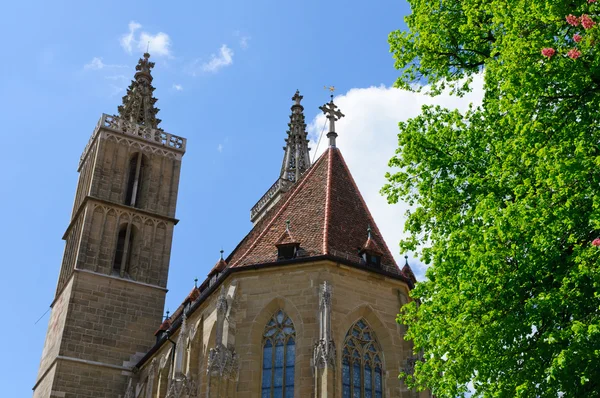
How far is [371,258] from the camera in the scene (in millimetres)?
19984

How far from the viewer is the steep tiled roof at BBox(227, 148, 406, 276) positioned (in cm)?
2000

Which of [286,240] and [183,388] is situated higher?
[286,240]

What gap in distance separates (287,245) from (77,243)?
1334 cm

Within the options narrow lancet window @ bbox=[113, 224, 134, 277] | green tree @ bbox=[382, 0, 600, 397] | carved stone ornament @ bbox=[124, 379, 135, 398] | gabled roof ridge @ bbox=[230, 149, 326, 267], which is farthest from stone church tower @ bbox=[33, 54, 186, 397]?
green tree @ bbox=[382, 0, 600, 397]

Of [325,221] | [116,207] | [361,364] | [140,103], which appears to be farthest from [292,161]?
[361,364]

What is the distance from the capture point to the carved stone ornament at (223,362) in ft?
58.1

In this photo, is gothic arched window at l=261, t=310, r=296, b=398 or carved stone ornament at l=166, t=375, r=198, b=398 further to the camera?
carved stone ornament at l=166, t=375, r=198, b=398

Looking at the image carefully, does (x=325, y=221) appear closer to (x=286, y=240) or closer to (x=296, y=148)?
(x=286, y=240)

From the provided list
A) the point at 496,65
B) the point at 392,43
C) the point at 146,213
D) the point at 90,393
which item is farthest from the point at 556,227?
the point at 146,213

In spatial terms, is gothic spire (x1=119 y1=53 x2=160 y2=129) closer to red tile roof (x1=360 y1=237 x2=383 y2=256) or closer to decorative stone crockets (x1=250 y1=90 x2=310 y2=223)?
decorative stone crockets (x1=250 y1=90 x2=310 y2=223)

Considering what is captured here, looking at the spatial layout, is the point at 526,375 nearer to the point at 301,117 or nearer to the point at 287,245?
the point at 287,245

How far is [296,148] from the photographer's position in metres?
36.9

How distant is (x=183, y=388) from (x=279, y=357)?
268 cm

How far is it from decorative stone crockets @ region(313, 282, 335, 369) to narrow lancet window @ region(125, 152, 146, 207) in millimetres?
15104
